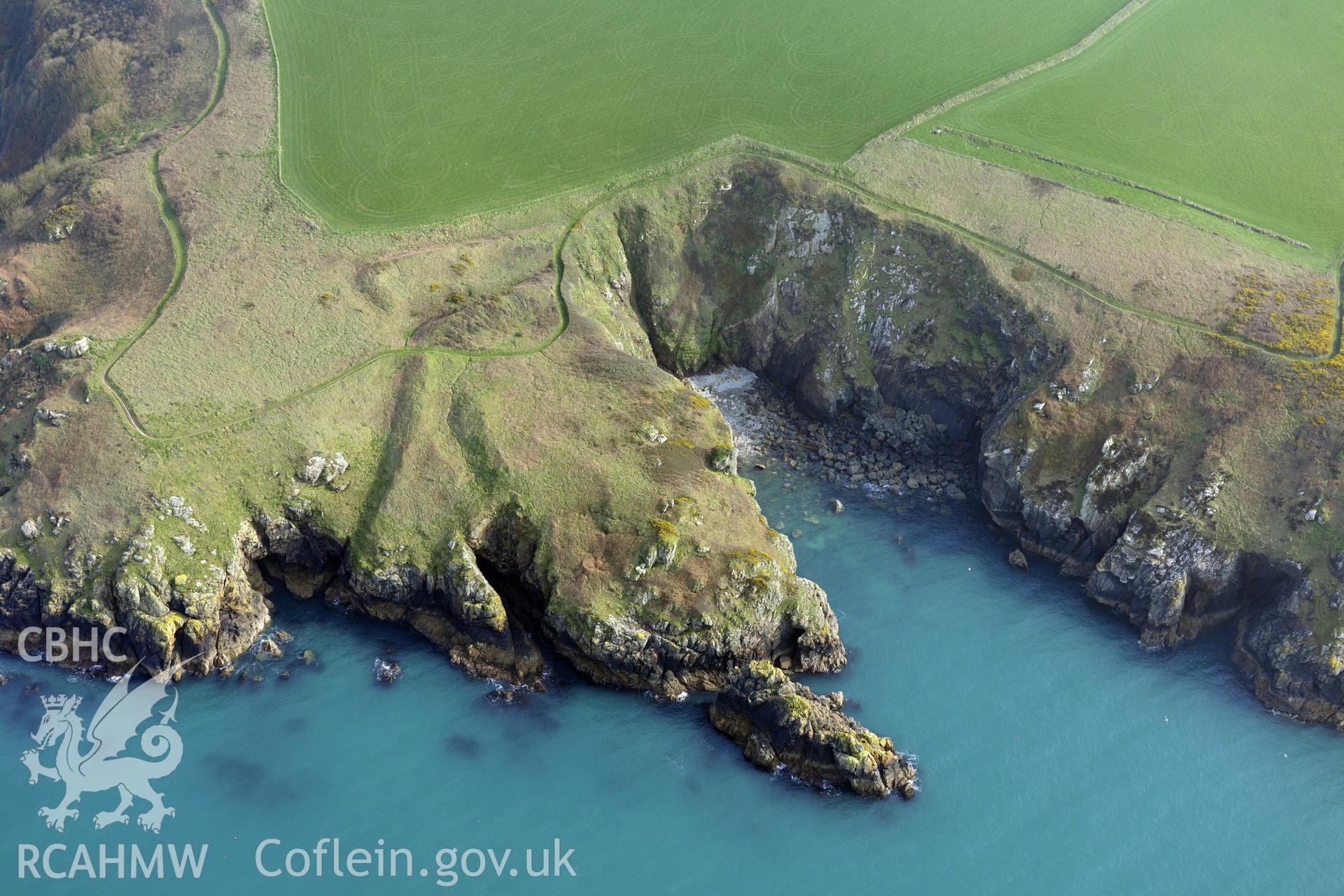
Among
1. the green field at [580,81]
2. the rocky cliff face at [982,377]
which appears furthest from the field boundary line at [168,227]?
the rocky cliff face at [982,377]

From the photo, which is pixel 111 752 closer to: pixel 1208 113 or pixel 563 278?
pixel 563 278

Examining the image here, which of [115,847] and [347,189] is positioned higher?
[347,189]

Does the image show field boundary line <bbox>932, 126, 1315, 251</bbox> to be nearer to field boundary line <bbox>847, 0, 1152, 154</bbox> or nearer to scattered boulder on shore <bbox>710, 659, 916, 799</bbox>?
field boundary line <bbox>847, 0, 1152, 154</bbox>

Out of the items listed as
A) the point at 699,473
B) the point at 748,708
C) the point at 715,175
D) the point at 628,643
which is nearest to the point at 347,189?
the point at 715,175

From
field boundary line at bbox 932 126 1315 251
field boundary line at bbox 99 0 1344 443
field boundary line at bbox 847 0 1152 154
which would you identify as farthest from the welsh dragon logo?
field boundary line at bbox 932 126 1315 251

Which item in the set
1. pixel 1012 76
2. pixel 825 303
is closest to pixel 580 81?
pixel 825 303

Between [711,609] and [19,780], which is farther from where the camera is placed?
[711,609]

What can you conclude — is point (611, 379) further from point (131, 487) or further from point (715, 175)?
point (131, 487)

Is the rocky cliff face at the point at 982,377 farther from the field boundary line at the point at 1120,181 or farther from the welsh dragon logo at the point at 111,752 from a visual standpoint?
the welsh dragon logo at the point at 111,752

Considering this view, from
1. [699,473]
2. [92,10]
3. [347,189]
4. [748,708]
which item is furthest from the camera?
[92,10]
